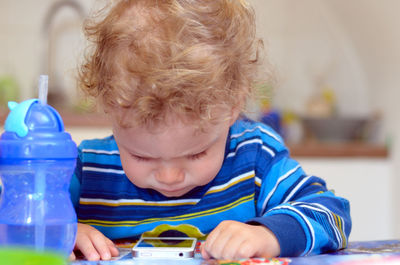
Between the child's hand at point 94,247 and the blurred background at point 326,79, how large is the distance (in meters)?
1.31

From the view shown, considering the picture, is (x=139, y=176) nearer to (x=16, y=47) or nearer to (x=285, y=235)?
(x=285, y=235)

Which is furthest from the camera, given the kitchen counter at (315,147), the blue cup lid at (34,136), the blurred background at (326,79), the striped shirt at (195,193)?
the blurred background at (326,79)

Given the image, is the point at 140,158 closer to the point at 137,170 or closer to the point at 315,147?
the point at 137,170

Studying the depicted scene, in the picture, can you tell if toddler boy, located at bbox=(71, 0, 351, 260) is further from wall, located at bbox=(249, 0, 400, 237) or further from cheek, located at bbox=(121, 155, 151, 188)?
wall, located at bbox=(249, 0, 400, 237)

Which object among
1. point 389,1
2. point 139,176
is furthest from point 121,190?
point 389,1

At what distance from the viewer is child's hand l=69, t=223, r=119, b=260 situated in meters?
0.68

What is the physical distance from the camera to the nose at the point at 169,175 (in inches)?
28.4

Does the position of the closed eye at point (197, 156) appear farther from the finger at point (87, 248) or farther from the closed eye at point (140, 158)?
the finger at point (87, 248)

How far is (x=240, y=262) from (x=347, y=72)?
6.85 feet

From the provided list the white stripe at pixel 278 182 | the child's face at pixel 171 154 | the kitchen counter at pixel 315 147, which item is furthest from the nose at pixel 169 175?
the kitchen counter at pixel 315 147

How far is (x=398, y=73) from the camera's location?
2.15 metres

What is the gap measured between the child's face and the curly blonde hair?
2 centimetres

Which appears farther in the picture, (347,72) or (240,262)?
(347,72)

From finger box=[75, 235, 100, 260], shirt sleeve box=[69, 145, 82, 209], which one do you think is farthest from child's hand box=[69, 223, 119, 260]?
shirt sleeve box=[69, 145, 82, 209]
